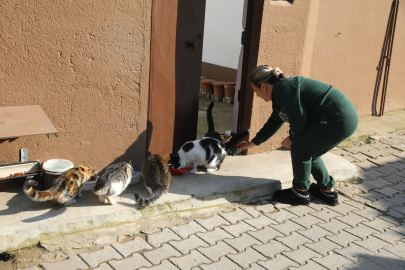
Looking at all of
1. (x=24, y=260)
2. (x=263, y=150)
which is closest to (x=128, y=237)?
(x=24, y=260)

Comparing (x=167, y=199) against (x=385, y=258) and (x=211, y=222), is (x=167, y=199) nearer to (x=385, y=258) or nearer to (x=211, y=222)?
(x=211, y=222)

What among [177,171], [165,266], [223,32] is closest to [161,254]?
[165,266]

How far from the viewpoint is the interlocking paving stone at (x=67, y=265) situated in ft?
9.19

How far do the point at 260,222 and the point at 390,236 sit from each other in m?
1.26

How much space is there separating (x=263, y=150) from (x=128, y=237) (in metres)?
2.58

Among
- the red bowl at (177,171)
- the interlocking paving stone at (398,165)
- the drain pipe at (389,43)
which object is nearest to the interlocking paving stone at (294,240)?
the red bowl at (177,171)

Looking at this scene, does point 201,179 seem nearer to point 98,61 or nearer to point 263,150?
point 263,150

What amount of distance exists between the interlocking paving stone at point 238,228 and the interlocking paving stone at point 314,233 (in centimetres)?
50

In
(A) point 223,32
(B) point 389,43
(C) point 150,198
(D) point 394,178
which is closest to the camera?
(C) point 150,198

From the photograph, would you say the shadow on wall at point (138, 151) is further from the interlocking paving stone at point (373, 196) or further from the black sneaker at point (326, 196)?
the interlocking paving stone at point (373, 196)

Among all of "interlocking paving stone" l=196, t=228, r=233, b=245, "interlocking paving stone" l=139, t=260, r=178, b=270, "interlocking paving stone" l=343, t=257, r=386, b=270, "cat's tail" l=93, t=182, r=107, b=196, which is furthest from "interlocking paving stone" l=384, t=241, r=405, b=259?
"cat's tail" l=93, t=182, r=107, b=196

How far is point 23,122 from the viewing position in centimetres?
317

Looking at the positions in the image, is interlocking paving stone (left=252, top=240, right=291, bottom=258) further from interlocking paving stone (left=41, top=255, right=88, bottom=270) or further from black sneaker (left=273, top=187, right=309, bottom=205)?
interlocking paving stone (left=41, top=255, right=88, bottom=270)

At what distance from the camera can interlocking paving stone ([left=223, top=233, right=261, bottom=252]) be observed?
330cm
